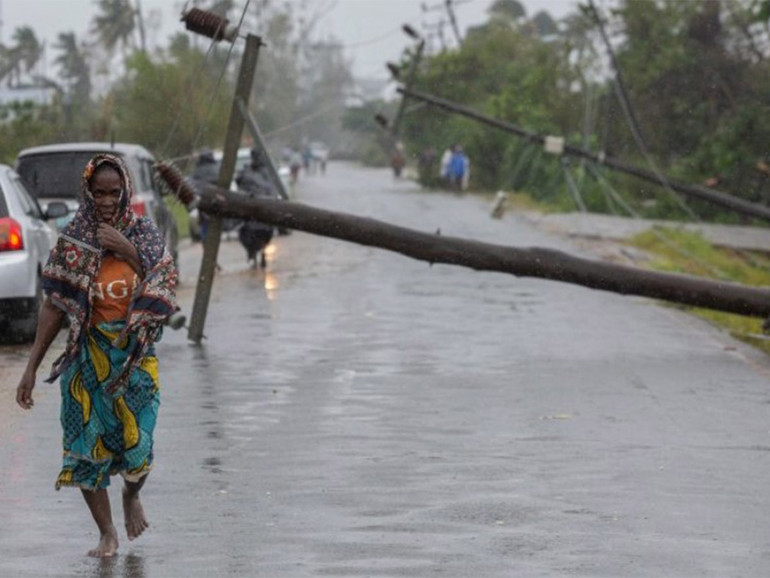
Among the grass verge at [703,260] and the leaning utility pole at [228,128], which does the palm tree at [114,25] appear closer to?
the grass verge at [703,260]

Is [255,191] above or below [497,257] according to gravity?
below

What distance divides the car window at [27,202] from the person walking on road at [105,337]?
9.97 meters

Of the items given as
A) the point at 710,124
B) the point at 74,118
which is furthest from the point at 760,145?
the point at 74,118

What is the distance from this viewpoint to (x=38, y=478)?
35.8 ft

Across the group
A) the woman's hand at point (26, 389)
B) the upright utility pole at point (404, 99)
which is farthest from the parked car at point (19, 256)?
the upright utility pole at point (404, 99)

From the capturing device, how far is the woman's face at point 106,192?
8586 millimetres

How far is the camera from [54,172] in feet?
74.7

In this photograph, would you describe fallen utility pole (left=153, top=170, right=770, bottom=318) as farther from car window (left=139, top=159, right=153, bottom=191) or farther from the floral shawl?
the floral shawl

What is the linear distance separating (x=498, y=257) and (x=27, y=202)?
4389 mm

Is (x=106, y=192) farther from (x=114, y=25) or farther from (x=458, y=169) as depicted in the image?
(x=114, y=25)

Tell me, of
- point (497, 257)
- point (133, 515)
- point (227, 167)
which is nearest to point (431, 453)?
point (133, 515)

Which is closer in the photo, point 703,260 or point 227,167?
point 227,167

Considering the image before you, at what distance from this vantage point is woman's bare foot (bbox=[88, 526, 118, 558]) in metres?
8.63

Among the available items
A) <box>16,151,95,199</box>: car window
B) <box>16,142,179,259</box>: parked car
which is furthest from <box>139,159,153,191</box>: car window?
<box>16,151,95,199</box>: car window
